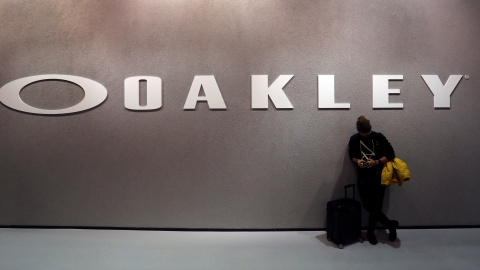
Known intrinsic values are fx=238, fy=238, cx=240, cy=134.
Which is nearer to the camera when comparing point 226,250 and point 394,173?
point 226,250

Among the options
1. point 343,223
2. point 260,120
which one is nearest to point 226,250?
point 343,223

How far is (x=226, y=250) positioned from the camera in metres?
2.62

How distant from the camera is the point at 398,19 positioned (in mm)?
3137

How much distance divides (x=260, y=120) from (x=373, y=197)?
1.65 metres

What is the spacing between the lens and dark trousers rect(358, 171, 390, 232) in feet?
9.18

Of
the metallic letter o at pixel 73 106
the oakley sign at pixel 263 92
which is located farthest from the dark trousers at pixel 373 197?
the metallic letter o at pixel 73 106

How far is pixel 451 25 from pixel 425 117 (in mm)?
1276

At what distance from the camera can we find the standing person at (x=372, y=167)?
277 cm

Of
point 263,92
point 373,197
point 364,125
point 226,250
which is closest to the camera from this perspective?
point 226,250

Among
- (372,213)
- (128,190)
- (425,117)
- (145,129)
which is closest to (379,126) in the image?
(425,117)

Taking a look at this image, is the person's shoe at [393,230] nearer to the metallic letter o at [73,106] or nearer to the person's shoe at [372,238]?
the person's shoe at [372,238]

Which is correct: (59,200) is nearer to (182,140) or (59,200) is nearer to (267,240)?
(182,140)

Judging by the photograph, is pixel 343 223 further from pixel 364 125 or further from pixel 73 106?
pixel 73 106

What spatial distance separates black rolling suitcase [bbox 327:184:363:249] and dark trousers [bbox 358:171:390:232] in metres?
0.15
